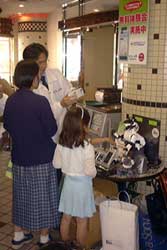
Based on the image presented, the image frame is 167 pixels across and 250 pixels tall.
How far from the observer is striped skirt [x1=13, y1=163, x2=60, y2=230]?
8.38 feet

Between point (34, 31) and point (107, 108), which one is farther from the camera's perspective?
point (34, 31)

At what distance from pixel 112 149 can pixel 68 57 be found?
4741mm

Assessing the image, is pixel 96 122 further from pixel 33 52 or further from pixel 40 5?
pixel 40 5

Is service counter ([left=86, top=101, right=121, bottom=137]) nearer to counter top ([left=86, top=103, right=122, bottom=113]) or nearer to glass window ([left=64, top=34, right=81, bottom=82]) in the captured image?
counter top ([left=86, top=103, right=122, bottom=113])

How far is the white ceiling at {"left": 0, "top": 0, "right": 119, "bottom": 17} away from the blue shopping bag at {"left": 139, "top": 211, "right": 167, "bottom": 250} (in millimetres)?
3491

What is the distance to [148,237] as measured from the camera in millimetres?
2512

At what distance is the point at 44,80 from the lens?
9.28ft

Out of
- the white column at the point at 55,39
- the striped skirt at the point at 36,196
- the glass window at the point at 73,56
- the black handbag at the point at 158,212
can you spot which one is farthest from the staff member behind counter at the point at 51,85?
the white column at the point at 55,39

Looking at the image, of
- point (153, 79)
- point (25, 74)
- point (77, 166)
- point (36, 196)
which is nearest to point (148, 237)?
point (77, 166)

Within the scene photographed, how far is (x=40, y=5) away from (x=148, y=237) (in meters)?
6.01

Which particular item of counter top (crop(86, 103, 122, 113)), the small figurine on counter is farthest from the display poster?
the small figurine on counter

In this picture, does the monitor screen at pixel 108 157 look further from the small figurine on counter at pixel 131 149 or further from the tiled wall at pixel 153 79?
the tiled wall at pixel 153 79

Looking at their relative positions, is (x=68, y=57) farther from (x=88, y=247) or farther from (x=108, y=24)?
(x=88, y=247)

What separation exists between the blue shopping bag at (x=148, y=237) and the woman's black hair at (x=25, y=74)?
1.22 m
